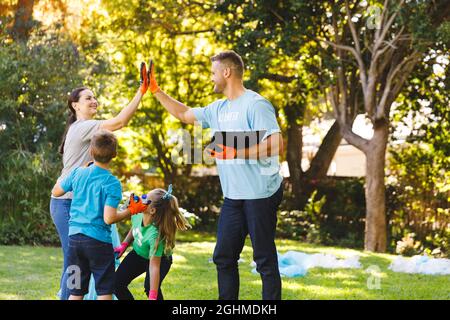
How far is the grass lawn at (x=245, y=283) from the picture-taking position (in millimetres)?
6160

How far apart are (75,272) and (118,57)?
472 inches

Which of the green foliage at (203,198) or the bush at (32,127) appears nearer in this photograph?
the bush at (32,127)

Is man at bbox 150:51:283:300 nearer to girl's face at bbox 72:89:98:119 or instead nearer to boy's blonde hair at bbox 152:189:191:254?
boy's blonde hair at bbox 152:189:191:254

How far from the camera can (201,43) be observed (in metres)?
16.1

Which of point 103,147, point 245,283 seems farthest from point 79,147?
point 245,283

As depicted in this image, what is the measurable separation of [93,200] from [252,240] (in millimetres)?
945

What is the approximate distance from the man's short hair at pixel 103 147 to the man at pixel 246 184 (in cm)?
60

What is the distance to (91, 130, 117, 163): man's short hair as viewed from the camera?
4355mm

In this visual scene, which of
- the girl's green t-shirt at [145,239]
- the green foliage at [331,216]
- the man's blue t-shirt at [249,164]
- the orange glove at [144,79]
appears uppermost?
the orange glove at [144,79]

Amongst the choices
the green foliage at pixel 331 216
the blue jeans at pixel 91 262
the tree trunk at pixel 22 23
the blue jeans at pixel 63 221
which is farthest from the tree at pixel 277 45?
the blue jeans at pixel 91 262

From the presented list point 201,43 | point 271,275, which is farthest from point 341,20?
point 271,275

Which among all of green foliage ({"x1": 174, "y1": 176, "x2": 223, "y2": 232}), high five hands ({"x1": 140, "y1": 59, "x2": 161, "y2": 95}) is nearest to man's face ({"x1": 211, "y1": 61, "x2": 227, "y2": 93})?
high five hands ({"x1": 140, "y1": 59, "x2": 161, "y2": 95})

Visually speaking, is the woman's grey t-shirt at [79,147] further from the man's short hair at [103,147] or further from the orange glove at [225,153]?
the orange glove at [225,153]

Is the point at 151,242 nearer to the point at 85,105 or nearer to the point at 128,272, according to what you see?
the point at 128,272
